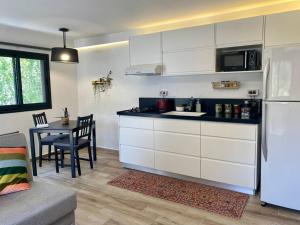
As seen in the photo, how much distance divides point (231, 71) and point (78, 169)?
2664 mm

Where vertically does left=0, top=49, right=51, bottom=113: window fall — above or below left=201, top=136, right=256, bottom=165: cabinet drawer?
above

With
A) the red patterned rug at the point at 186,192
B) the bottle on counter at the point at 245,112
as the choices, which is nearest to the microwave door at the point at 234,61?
the bottle on counter at the point at 245,112

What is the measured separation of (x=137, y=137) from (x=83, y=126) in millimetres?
869

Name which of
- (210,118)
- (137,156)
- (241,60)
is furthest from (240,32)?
(137,156)

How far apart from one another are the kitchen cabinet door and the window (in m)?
2.48

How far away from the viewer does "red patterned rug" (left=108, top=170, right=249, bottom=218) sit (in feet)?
8.50

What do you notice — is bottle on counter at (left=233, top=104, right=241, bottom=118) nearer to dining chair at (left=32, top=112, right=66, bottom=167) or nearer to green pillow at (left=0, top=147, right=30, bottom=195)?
green pillow at (left=0, top=147, right=30, bottom=195)

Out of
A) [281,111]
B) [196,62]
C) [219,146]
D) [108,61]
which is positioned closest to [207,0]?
[196,62]

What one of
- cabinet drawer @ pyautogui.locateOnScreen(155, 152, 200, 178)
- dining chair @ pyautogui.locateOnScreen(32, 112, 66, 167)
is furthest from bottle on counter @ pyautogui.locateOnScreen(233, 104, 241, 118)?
dining chair @ pyautogui.locateOnScreen(32, 112, 66, 167)

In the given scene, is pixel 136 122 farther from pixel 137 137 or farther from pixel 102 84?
pixel 102 84

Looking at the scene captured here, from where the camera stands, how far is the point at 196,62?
3285mm

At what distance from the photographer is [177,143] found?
3.24m

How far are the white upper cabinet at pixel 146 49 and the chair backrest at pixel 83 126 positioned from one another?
1185 mm

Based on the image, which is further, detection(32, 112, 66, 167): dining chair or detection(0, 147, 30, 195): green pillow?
detection(32, 112, 66, 167): dining chair
